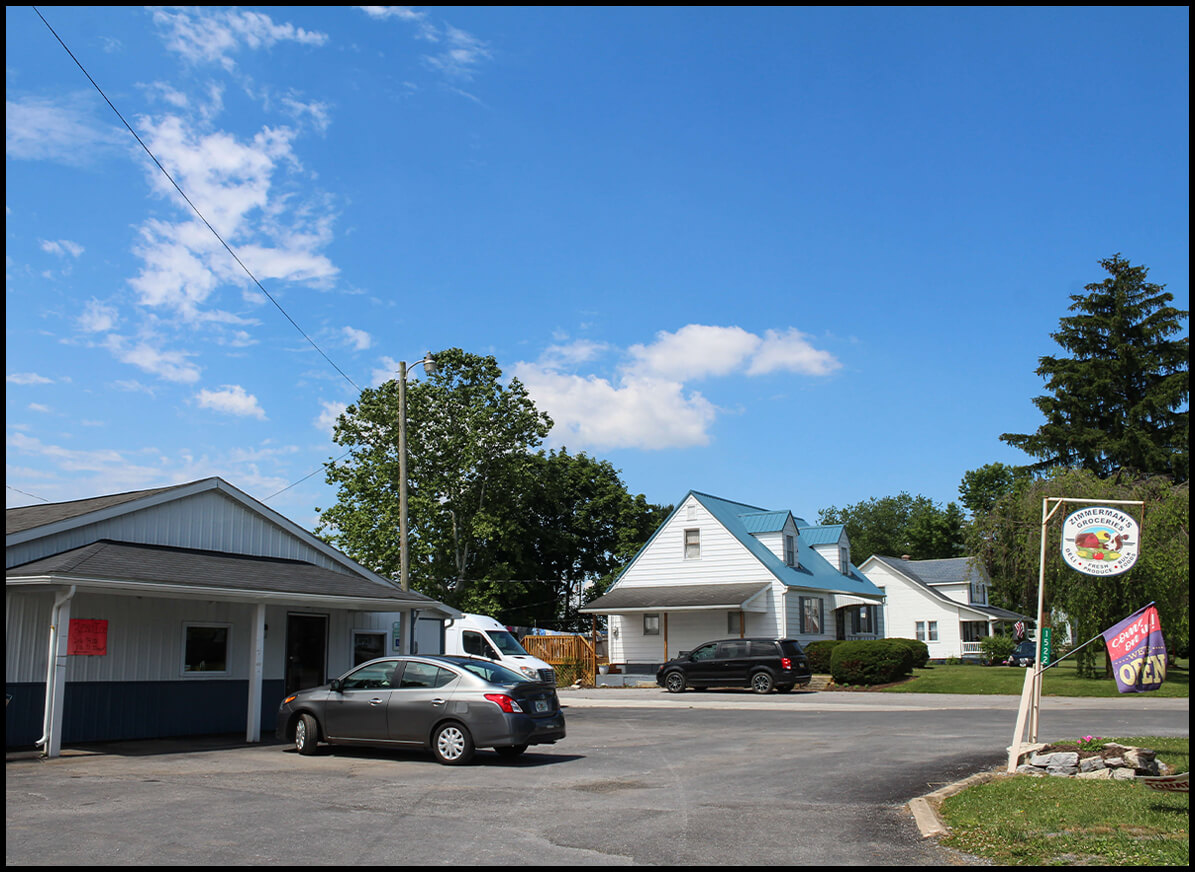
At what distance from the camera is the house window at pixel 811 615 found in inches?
1610

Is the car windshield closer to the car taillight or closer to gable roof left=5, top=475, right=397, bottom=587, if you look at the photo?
the car taillight

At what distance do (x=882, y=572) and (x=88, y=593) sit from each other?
47.8 m

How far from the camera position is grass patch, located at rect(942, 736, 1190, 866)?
759 cm

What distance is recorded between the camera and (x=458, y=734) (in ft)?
46.2

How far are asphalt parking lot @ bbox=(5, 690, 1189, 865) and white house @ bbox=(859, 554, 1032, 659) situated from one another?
36.4 meters

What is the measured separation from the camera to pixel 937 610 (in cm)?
5566

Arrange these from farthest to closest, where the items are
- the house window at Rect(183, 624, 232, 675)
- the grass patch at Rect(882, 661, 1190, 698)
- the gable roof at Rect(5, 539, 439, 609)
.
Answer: the grass patch at Rect(882, 661, 1190, 698), the house window at Rect(183, 624, 232, 675), the gable roof at Rect(5, 539, 439, 609)

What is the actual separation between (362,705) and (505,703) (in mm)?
2394

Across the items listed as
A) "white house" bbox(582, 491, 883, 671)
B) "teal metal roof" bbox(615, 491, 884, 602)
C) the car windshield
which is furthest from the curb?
"teal metal roof" bbox(615, 491, 884, 602)

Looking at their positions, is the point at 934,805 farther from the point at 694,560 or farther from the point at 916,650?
the point at 694,560

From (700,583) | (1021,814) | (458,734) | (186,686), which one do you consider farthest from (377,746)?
(700,583)

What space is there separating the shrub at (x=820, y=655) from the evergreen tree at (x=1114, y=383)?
75.2ft

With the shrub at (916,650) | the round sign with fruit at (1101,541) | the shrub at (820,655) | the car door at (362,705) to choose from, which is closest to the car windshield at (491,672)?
the car door at (362,705)

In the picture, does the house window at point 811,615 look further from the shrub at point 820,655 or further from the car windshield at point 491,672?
the car windshield at point 491,672
